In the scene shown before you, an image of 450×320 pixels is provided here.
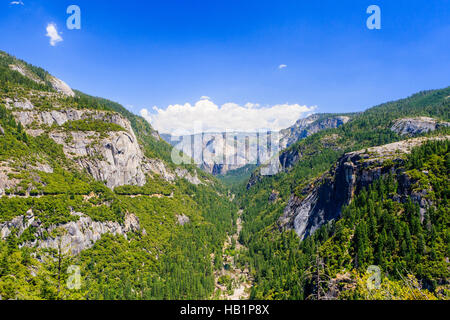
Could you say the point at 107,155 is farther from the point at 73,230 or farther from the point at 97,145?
the point at 73,230

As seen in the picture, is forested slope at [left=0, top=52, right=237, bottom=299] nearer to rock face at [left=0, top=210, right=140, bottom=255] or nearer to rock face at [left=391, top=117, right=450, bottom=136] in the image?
rock face at [left=0, top=210, right=140, bottom=255]

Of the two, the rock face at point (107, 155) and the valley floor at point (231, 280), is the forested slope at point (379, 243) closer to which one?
the valley floor at point (231, 280)

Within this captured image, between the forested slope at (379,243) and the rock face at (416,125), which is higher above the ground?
the rock face at (416,125)

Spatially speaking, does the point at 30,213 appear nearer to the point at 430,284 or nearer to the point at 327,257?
the point at 327,257

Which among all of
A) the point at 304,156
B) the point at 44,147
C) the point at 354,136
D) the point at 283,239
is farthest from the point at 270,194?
the point at 44,147

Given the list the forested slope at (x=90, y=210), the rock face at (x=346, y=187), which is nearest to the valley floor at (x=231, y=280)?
the forested slope at (x=90, y=210)

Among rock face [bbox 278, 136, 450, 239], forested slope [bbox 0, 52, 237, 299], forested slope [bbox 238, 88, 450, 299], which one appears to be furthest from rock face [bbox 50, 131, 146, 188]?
rock face [bbox 278, 136, 450, 239]
